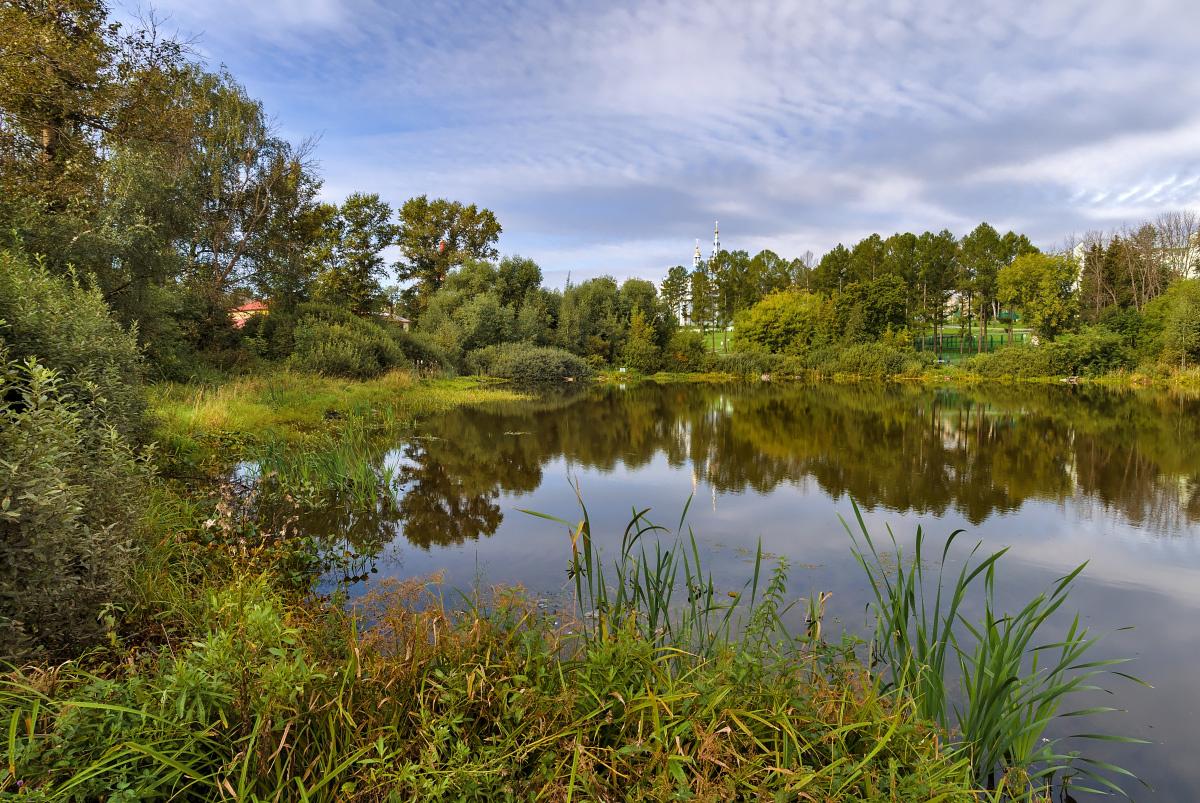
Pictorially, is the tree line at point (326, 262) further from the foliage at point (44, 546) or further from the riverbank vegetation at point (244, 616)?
the foliage at point (44, 546)

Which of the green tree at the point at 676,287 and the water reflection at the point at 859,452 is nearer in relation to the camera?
the water reflection at the point at 859,452

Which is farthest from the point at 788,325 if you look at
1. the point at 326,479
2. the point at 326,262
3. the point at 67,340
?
the point at 67,340

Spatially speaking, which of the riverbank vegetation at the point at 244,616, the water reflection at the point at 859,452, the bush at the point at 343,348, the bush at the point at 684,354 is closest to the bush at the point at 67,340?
the riverbank vegetation at the point at 244,616

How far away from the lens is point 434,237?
40500 mm

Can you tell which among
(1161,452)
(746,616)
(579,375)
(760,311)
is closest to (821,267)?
(760,311)

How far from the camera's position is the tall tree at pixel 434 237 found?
39906 mm

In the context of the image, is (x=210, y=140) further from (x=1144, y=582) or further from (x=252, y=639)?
(x=1144, y=582)

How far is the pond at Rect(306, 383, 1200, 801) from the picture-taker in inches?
166

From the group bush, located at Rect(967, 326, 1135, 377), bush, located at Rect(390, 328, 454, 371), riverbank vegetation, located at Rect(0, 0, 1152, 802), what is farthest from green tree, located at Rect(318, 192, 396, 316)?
bush, located at Rect(967, 326, 1135, 377)

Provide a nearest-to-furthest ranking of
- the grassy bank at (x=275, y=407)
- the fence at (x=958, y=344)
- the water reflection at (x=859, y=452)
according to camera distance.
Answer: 1. the water reflection at (x=859, y=452)
2. the grassy bank at (x=275, y=407)
3. the fence at (x=958, y=344)

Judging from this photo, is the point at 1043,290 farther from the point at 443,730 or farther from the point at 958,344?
the point at 443,730

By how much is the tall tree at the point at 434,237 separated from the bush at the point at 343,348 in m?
16.9

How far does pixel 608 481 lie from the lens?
30.2 ft

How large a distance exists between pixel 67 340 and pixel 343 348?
52.7 feet
